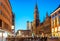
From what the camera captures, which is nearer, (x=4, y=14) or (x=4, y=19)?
(x=4, y=19)

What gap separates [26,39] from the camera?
97500mm

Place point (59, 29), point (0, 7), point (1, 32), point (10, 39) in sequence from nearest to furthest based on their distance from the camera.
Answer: point (0, 7) < point (1, 32) < point (10, 39) < point (59, 29)

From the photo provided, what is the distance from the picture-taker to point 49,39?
95.1 m

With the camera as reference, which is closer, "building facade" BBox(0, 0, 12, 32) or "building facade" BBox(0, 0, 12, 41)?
"building facade" BBox(0, 0, 12, 32)

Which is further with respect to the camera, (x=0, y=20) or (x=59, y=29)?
(x=59, y=29)

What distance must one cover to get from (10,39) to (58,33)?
139 feet

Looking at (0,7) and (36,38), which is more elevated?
(0,7)

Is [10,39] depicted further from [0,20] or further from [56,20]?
[56,20]

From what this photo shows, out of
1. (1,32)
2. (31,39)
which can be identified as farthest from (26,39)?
(1,32)

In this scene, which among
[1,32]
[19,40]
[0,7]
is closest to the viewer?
[0,7]

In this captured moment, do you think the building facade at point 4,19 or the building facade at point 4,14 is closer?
the building facade at point 4,14

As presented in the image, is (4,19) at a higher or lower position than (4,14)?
lower

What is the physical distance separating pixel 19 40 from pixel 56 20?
38.5 meters

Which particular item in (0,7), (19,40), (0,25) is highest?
(0,7)
